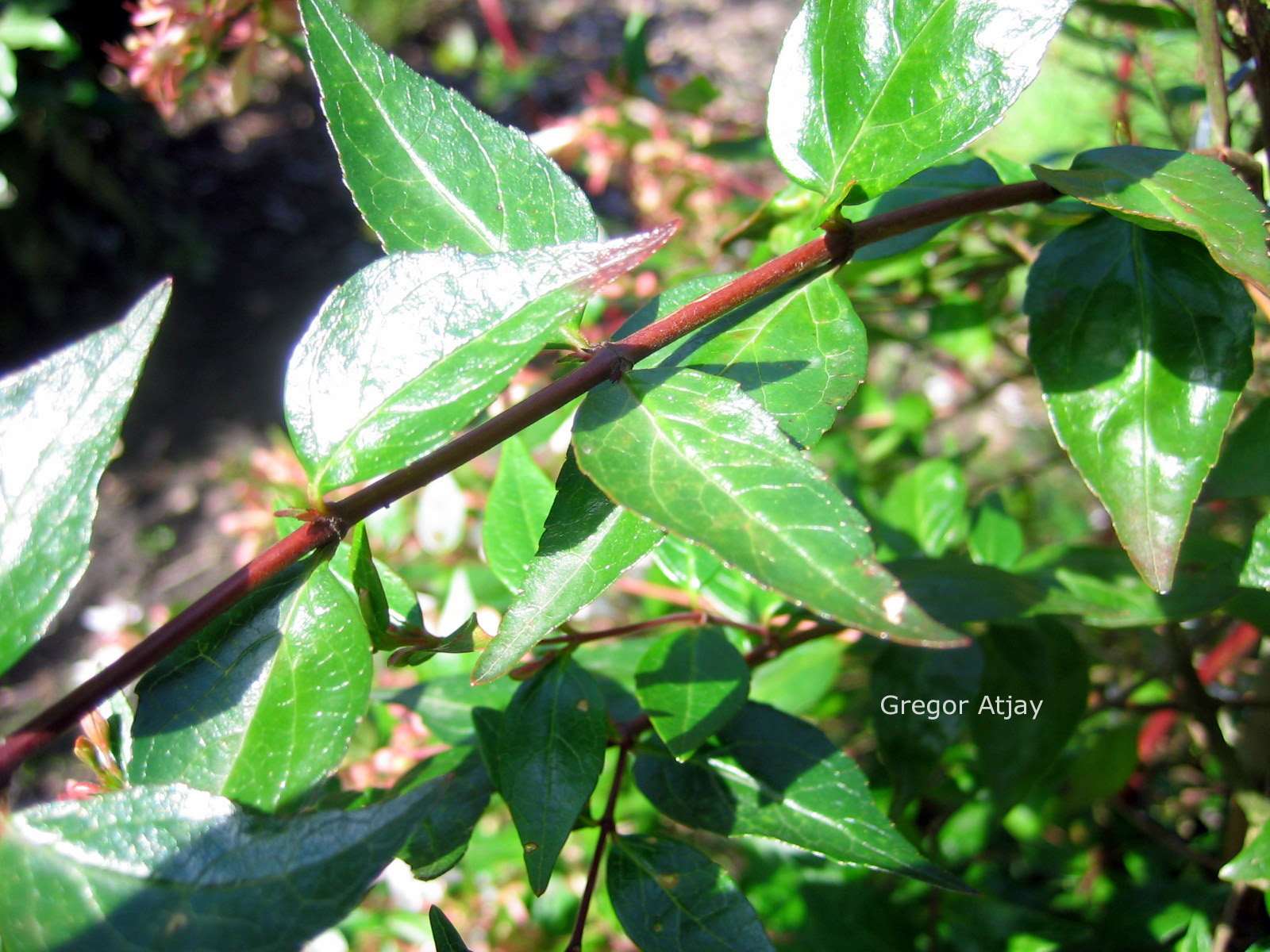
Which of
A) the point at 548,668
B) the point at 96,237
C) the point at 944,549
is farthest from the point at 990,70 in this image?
the point at 96,237

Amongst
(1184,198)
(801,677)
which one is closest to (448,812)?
(801,677)

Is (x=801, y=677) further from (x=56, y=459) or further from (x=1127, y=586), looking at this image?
(x=56, y=459)

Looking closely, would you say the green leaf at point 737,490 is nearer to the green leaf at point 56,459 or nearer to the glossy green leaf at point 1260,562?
the green leaf at point 56,459

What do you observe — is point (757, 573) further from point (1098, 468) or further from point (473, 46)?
point (473, 46)

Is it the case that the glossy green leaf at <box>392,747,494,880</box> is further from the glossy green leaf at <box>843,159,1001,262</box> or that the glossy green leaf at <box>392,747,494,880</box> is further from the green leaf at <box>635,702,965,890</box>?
the glossy green leaf at <box>843,159,1001,262</box>

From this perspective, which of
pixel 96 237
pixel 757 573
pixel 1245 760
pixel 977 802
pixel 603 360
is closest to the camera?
pixel 757 573

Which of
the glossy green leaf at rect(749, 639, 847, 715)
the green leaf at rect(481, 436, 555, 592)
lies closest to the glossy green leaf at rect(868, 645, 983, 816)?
the glossy green leaf at rect(749, 639, 847, 715)
